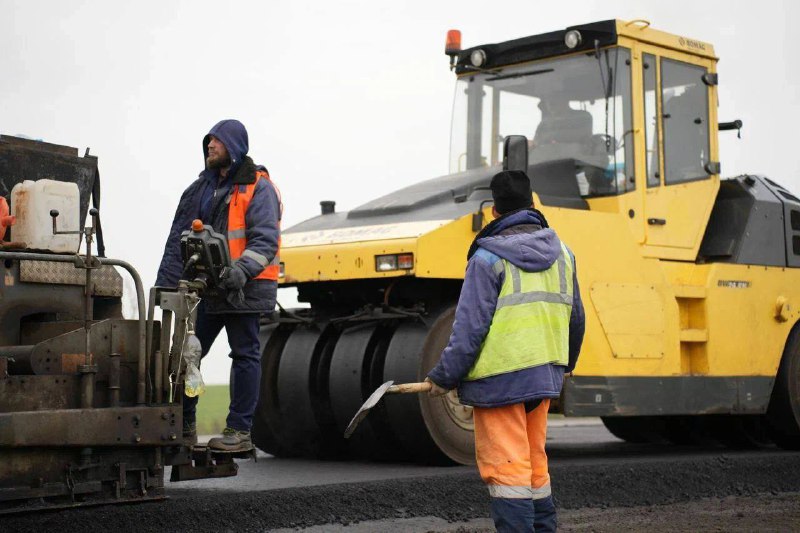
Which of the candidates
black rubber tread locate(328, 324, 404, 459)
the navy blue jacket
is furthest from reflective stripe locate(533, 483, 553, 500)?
black rubber tread locate(328, 324, 404, 459)

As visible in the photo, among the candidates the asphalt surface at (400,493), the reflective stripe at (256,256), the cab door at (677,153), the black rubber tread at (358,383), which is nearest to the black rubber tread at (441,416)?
the asphalt surface at (400,493)

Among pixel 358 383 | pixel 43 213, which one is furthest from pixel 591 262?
pixel 43 213

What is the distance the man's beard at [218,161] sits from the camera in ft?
24.2

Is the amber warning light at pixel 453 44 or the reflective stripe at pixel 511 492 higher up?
the amber warning light at pixel 453 44

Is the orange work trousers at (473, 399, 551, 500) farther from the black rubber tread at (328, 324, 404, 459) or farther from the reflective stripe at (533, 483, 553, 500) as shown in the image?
the black rubber tread at (328, 324, 404, 459)

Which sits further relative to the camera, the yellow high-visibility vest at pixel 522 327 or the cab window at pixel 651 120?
the cab window at pixel 651 120

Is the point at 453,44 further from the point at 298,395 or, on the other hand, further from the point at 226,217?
the point at 226,217

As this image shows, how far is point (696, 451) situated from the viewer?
11.2 metres

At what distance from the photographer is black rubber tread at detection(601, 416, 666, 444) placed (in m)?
12.2

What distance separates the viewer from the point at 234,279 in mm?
6918

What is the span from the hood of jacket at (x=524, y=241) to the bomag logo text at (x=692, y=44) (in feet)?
17.7

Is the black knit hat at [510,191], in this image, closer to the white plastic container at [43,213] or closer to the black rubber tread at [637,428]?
the white plastic container at [43,213]

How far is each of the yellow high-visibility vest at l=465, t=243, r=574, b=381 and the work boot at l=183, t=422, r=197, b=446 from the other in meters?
1.79

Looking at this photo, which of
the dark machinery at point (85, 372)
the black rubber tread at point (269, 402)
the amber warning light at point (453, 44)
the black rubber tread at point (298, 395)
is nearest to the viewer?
the dark machinery at point (85, 372)
